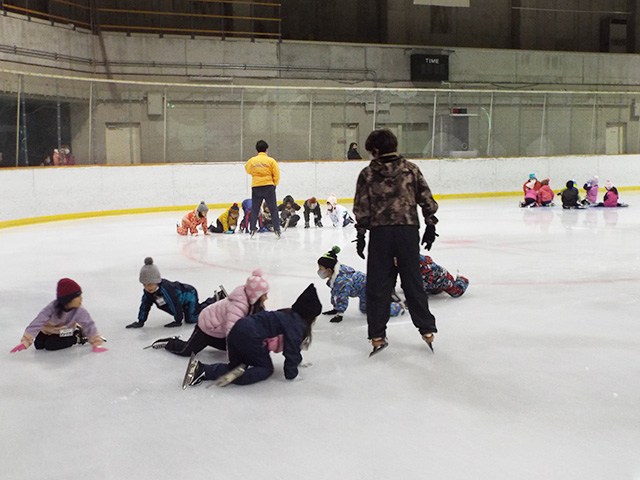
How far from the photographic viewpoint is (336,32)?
2441cm

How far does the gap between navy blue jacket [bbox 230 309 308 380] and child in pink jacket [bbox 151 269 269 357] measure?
16cm

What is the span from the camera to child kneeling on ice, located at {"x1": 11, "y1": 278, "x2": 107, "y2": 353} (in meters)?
4.32

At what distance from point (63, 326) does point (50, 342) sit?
121 mm

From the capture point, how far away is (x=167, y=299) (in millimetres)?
4996

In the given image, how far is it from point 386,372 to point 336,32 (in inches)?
850

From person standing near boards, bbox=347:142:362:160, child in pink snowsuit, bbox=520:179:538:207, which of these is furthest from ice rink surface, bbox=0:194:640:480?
person standing near boards, bbox=347:142:362:160

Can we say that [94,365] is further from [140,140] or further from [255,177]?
[140,140]

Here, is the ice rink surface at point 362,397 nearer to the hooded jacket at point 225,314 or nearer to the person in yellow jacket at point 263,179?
the hooded jacket at point 225,314

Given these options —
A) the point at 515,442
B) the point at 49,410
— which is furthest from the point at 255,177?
the point at 515,442

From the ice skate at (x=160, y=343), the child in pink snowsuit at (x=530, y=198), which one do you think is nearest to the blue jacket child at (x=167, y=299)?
the ice skate at (x=160, y=343)

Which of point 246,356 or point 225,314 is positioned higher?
point 225,314

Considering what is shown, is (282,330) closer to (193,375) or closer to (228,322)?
(228,322)

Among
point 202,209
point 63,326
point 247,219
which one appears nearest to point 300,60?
point 247,219

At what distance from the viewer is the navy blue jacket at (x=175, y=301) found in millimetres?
4965
